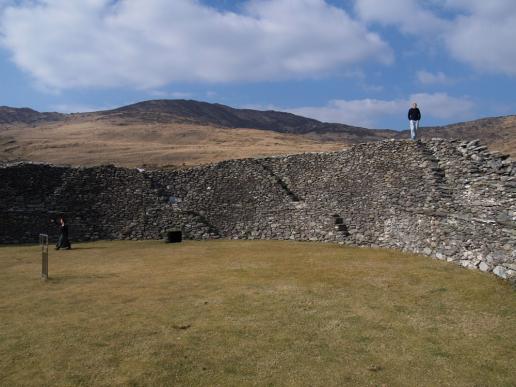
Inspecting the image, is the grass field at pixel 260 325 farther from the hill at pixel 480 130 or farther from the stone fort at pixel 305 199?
the hill at pixel 480 130

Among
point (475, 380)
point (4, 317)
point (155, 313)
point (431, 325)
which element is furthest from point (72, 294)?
point (475, 380)

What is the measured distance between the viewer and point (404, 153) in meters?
20.9

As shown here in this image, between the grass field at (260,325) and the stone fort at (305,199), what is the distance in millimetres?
2368

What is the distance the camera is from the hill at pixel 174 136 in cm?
5566

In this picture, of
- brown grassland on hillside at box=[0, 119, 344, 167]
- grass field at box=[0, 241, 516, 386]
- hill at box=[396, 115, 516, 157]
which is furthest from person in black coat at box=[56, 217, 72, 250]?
hill at box=[396, 115, 516, 157]

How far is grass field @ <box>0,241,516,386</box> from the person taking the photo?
761 centimetres

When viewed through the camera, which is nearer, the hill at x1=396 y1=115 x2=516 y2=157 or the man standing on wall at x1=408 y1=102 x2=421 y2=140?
the man standing on wall at x1=408 y1=102 x2=421 y2=140

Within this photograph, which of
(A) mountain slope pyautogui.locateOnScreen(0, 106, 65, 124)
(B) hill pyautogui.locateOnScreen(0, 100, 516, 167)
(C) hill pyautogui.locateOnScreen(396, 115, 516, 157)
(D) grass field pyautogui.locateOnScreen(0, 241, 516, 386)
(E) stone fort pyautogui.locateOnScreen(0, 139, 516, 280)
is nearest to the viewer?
(D) grass field pyautogui.locateOnScreen(0, 241, 516, 386)

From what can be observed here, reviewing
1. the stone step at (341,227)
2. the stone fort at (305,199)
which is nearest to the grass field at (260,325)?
the stone fort at (305,199)

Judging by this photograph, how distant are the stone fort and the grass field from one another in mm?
2368

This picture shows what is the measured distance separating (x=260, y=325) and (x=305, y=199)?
15.4 metres

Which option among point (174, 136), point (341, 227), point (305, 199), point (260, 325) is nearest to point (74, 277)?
point (260, 325)

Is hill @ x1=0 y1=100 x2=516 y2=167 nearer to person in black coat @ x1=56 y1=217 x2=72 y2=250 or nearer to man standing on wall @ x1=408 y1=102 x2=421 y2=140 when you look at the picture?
man standing on wall @ x1=408 y1=102 x2=421 y2=140

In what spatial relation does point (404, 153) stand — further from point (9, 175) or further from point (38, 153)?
point (38, 153)
